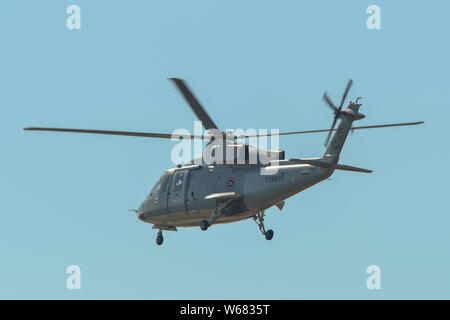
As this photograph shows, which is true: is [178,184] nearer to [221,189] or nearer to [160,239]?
[221,189]

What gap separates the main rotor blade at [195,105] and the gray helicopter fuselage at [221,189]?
2.61m

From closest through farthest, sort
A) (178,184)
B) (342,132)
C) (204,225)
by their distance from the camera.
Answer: (342,132)
(204,225)
(178,184)

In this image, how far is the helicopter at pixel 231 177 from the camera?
47.5 meters

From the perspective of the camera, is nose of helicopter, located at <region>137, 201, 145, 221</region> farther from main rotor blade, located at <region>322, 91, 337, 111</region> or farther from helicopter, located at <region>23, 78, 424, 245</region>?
main rotor blade, located at <region>322, 91, 337, 111</region>

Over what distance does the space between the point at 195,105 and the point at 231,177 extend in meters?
4.79

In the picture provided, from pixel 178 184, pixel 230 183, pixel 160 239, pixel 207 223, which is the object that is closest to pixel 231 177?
pixel 230 183

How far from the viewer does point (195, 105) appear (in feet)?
164

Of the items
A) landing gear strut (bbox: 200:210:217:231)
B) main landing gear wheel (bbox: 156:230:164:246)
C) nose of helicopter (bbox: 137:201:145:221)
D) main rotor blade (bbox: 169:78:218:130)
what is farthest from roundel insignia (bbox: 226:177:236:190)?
nose of helicopter (bbox: 137:201:145:221)

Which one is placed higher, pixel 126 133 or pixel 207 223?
pixel 126 133

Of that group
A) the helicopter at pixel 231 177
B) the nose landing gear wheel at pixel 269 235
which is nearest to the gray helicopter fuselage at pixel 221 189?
the helicopter at pixel 231 177

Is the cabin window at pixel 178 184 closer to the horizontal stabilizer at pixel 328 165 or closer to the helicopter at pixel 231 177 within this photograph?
the helicopter at pixel 231 177

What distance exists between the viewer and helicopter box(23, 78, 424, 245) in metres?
47.5

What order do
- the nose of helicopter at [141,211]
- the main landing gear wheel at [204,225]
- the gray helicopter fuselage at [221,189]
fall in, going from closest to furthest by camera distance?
the gray helicopter fuselage at [221,189], the main landing gear wheel at [204,225], the nose of helicopter at [141,211]

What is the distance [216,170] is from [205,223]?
10.8 ft
